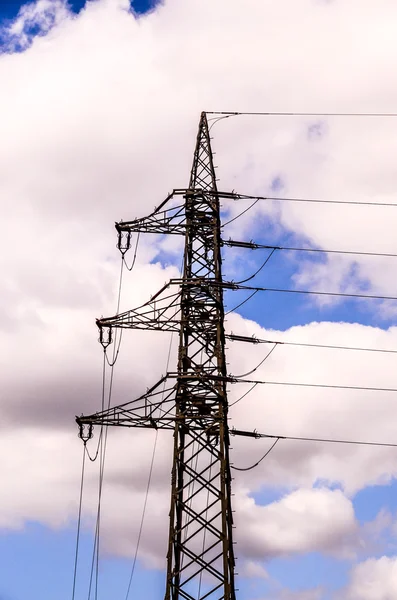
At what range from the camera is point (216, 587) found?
29312 mm

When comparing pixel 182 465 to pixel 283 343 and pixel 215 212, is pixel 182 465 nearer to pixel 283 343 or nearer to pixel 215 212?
pixel 283 343

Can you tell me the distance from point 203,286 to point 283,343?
4.82 meters

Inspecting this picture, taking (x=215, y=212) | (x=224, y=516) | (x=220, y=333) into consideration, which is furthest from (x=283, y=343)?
(x=224, y=516)

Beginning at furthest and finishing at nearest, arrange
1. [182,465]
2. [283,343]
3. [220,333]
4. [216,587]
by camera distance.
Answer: [283,343], [220,333], [182,465], [216,587]

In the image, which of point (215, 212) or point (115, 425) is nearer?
point (115, 425)

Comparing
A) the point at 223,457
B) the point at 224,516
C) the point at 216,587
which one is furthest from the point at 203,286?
the point at 216,587

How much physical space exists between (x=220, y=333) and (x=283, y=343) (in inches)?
166

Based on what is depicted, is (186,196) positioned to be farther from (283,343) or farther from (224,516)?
(224,516)

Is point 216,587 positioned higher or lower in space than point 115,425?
lower

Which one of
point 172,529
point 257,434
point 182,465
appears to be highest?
point 257,434

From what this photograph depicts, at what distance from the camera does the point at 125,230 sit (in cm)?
3725

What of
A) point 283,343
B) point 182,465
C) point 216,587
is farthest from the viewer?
point 283,343

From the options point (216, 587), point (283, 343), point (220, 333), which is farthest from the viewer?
point (283, 343)

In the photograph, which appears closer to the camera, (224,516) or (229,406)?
(224,516)
